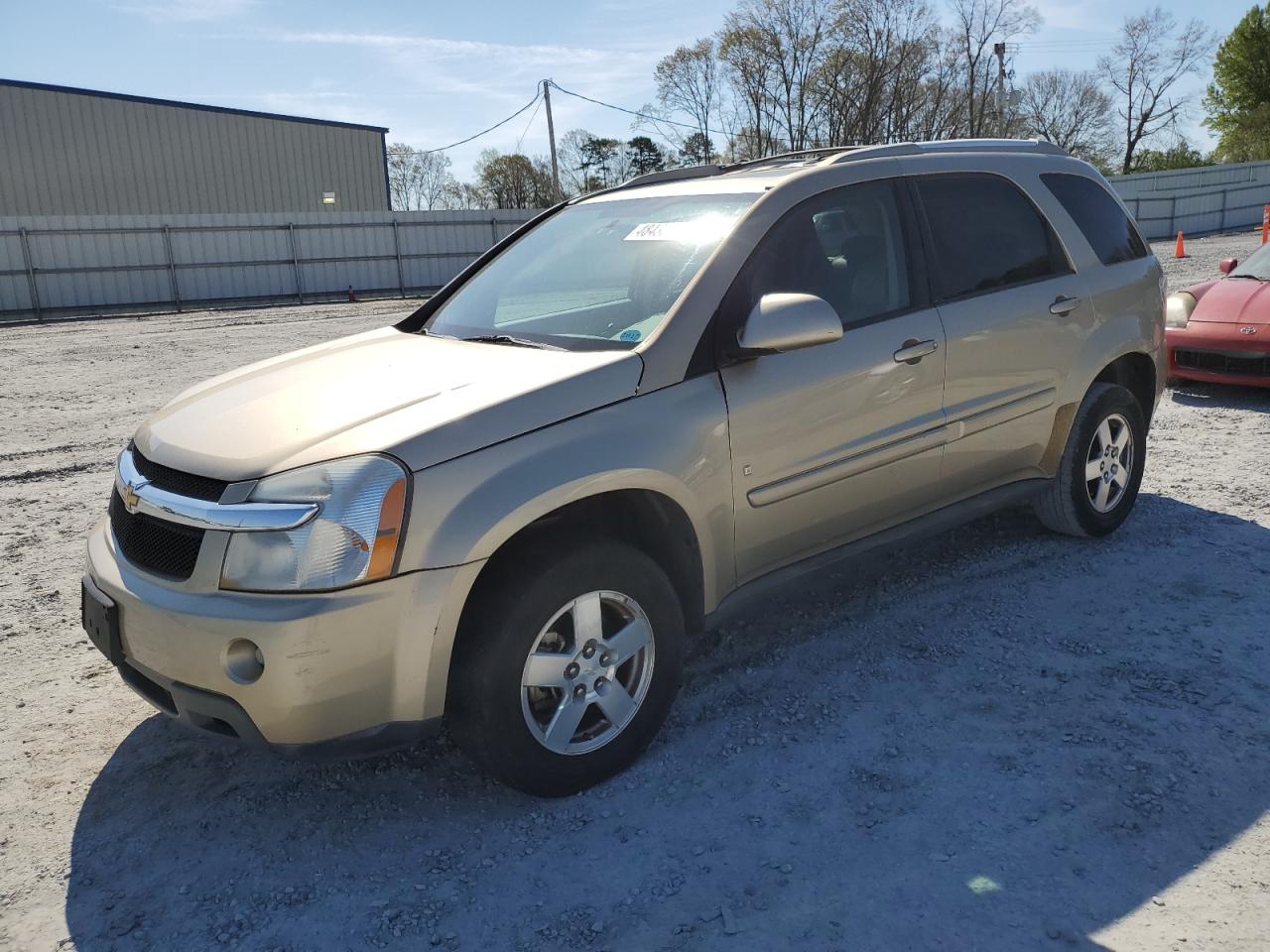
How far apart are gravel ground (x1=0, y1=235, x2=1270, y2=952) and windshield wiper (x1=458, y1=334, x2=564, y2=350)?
121 cm

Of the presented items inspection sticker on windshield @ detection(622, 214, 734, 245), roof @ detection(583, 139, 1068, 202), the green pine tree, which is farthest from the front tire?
the green pine tree

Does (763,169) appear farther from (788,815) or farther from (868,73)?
(868,73)

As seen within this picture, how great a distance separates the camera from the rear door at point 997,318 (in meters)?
3.96

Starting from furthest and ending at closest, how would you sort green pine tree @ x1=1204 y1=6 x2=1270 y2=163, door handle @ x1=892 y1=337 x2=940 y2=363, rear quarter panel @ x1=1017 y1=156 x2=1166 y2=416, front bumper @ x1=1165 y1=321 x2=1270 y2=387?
1. green pine tree @ x1=1204 y1=6 x2=1270 y2=163
2. front bumper @ x1=1165 y1=321 x2=1270 y2=387
3. rear quarter panel @ x1=1017 y1=156 x2=1166 y2=416
4. door handle @ x1=892 y1=337 x2=940 y2=363

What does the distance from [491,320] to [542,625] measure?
1469mm

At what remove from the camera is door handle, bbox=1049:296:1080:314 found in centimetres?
431

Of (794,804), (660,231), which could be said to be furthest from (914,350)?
(794,804)

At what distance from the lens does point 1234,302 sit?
7918mm

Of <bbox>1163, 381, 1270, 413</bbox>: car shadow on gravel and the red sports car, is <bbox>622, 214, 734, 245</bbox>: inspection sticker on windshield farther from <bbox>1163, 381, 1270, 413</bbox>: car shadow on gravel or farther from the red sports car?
<bbox>1163, 381, 1270, 413</bbox>: car shadow on gravel

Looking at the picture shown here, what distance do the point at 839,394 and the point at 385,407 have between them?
156cm

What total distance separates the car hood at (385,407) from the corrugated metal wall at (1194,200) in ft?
104

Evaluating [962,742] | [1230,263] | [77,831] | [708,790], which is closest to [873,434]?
[962,742]

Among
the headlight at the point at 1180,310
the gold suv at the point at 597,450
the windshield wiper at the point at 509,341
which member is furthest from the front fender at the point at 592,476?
the headlight at the point at 1180,310

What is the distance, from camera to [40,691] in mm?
3830
